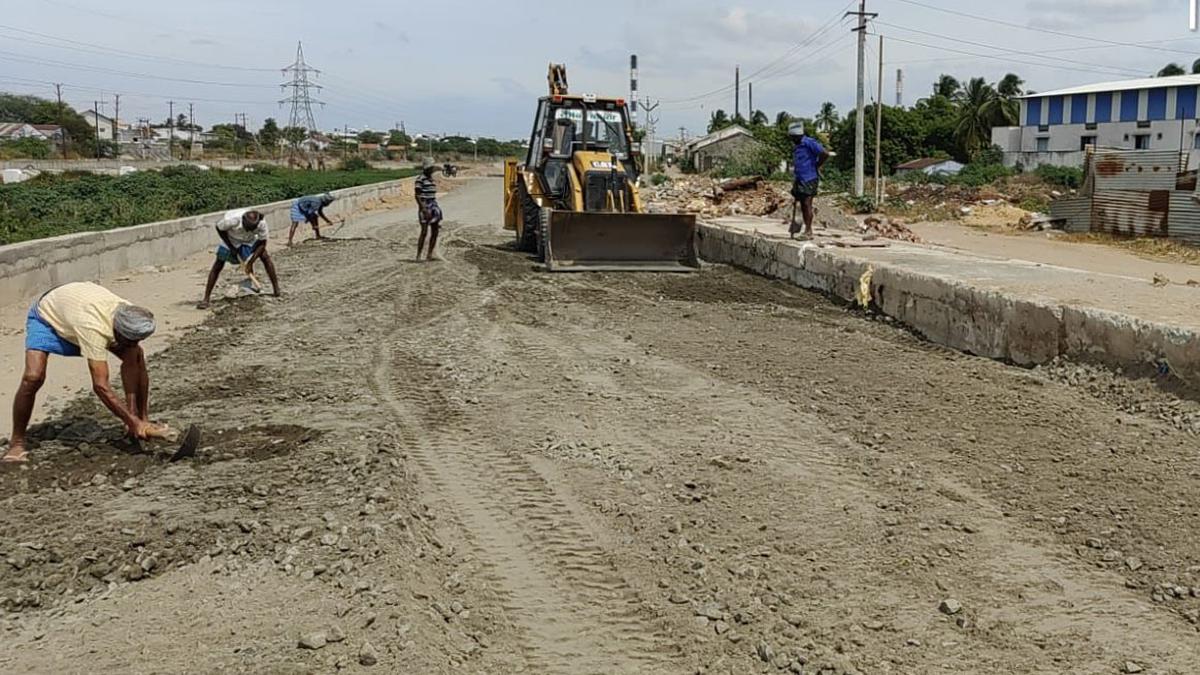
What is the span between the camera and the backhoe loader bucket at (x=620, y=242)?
13.2m

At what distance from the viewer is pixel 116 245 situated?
13.6 meters

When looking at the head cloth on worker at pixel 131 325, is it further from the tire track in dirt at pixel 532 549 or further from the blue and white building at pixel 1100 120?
the blue and white building at pixel 1100 120

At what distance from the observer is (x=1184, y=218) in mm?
19188

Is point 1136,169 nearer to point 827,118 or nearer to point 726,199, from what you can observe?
point 726,199

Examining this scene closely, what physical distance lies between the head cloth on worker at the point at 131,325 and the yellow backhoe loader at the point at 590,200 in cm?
819

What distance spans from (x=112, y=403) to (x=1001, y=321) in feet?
21.0

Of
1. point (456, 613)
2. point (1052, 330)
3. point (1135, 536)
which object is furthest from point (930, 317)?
point (456, 613)

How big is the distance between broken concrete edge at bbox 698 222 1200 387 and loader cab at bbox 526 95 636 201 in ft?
12.3

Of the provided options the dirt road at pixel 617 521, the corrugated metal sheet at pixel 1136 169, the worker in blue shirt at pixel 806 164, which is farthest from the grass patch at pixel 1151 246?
the dirt road at pixel 617 521

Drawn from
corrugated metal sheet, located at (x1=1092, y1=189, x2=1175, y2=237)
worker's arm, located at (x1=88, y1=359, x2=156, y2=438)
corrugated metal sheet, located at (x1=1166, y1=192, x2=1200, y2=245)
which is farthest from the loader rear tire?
corrugated metal sheet, located at (x1=1092, y1=189, x2=1175, y2=237)

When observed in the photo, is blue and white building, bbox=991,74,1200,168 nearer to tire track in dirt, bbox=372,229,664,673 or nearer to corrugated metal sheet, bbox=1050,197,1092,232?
corrugated metal sheet, bbox=1050,197,1092,232

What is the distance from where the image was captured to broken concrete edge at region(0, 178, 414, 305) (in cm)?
1075

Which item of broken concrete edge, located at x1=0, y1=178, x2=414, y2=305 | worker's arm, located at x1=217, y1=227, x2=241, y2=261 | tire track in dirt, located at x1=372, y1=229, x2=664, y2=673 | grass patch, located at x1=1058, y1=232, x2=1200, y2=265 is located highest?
worker's arm, located at x1=217, y1=227, x2=241, y2=261

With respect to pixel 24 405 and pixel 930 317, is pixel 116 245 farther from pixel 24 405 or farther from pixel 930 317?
pixel 930 317
